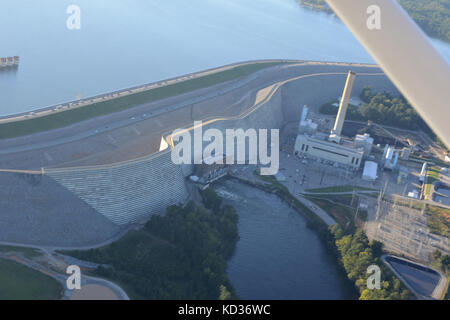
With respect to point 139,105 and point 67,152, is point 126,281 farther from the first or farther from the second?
point 139,105

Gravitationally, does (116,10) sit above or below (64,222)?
above

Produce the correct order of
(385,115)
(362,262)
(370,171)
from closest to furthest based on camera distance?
(362,262), (370,171), (385,115)

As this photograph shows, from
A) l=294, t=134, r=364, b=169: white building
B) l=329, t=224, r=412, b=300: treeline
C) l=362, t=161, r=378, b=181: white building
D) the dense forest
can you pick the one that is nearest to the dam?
l=294, t=134, r=364, b=169: white building

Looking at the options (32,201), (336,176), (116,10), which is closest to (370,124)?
(336,176)

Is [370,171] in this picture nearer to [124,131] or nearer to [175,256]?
[124,131]

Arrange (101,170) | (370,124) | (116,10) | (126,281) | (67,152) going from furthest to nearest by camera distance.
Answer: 1. (116,10)
2. (370,124)
3. (67,152)
4. (101,170)
5. (126,281)

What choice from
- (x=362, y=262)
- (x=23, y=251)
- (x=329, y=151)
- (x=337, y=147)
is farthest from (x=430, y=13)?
(x=23, y=251)

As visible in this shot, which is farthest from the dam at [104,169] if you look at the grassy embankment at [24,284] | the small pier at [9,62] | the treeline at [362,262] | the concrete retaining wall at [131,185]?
the small pier at [9,62]
